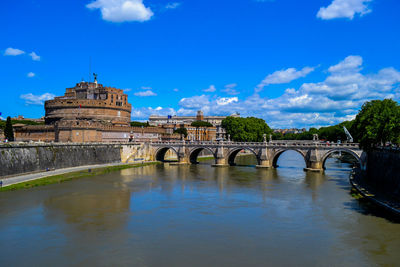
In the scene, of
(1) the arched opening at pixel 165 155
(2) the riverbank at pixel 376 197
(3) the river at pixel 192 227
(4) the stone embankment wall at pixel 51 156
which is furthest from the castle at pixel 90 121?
(2) the riverbank at pixel 376 197

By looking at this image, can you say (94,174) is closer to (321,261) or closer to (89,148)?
Answer: (89,148)

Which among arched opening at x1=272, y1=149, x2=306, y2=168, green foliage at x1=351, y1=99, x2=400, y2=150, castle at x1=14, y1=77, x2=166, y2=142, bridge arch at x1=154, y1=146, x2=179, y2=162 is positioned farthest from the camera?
bridge arch at x1=154, y1=146, x2=179, y2=162

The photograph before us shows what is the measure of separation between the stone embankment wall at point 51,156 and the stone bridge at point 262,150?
6881mm

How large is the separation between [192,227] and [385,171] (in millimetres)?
22712

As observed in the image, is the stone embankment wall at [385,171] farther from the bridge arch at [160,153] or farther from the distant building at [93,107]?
the distant building at [93,107]

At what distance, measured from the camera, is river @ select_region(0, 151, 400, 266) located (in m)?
18.8

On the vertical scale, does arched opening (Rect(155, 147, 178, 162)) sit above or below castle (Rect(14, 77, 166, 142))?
below

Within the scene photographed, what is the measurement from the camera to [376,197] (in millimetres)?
30547

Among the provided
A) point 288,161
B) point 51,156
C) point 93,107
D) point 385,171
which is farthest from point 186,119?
point 385,171

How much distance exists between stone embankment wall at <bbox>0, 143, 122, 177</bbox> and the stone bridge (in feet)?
22.6

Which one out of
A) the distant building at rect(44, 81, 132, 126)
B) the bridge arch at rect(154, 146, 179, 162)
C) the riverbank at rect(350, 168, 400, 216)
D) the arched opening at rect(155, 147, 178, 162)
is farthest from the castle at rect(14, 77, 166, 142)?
the riverbank at rect(350, 168, 400, 216)

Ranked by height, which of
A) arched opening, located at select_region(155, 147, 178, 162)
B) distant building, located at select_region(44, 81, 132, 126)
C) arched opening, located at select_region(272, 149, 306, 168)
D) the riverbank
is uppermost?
distant building, located at select_region(44, 81, 132, 126)

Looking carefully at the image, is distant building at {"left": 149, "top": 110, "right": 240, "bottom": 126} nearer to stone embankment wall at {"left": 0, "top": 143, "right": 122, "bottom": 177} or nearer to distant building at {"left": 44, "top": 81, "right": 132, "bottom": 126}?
distant building at {"left": 44, "top": 81, "right": 132, "bottom": 126}

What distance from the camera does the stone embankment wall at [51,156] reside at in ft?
133
